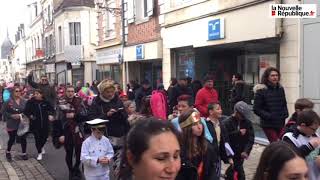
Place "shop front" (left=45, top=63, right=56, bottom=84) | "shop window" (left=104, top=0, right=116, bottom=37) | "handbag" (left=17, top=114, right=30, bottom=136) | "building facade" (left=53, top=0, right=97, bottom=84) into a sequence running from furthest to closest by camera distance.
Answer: "shop front" (left=45, top=63, right=56, bottom=84), "building facade" (left=53, top=0, right=97, bottom=84), "shop window" (left=104, top=0, right=116, bottom=37), "handbag" (left=17, top=114, right=30, bottom=136)

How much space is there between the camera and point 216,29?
13.3 m

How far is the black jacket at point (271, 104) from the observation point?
783cm

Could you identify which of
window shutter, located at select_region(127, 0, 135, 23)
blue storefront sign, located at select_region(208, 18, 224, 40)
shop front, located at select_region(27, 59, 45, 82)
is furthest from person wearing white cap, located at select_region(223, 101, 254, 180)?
shop front, located at select_region(27, 59, 45, 82)

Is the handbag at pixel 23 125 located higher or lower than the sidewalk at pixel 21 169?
higher

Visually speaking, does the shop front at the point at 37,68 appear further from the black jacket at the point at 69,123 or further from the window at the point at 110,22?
the black jacket at the point at 69,123

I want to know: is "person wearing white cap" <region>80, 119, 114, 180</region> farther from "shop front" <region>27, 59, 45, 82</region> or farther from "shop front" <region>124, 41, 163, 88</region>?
"shop front" <region>27, 59, 45, 82</region>

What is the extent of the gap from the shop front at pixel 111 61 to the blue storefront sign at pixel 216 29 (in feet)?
33.2

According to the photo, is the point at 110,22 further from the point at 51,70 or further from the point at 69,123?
the point at 51,70

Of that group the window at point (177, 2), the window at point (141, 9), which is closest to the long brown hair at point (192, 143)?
the window at point (177, 2)

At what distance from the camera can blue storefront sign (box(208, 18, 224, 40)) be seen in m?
13.0

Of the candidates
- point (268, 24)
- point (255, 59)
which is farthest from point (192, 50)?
point (268, 24)

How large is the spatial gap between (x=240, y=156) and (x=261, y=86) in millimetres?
1217

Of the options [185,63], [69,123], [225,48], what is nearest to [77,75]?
[185,63]

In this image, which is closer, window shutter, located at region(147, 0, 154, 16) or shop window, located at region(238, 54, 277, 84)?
shop window, located at region(238, 54, 277, 84)
